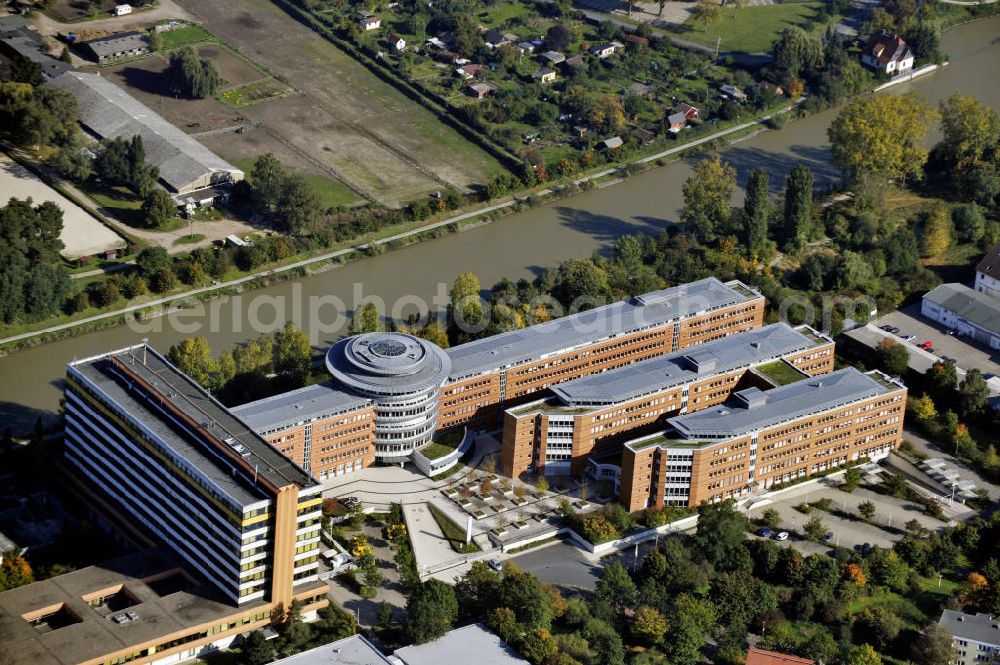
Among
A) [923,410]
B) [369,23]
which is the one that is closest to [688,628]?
[923,410]

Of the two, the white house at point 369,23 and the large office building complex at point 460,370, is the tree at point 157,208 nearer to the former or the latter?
the large office building complex at point 460,370

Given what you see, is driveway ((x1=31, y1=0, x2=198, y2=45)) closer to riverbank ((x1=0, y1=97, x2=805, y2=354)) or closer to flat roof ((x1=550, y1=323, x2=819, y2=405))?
riverbank ((x1=0, y1=97, x2=805, y2=354))

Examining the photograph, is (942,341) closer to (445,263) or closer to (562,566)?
(445,263)

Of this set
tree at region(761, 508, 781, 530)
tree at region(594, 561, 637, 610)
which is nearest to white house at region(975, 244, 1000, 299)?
tree at region(761, 508, 781, 530)

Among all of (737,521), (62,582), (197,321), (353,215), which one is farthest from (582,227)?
(62,582)

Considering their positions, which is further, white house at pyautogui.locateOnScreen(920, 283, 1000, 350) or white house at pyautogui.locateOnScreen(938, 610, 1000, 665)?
white house at pyautogui.locateOnScreen(920, 283, 1000, 350)

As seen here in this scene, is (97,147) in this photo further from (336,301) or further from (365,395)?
(365,395)
